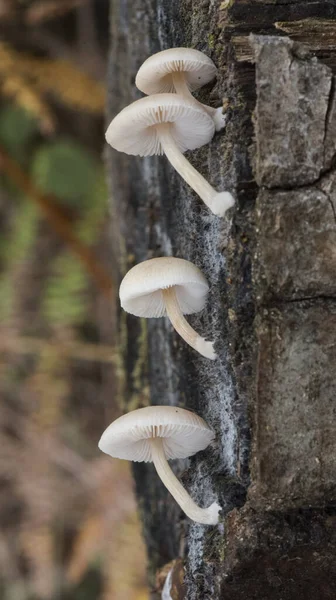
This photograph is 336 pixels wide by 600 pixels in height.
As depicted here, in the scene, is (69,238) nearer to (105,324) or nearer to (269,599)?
(105,324)

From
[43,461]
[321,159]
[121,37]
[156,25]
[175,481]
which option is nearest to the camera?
[321,159]

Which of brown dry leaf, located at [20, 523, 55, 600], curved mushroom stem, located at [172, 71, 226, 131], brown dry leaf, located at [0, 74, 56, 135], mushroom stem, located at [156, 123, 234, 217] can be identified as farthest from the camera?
brown dry leaf, located at [20, 523, 55, 600]

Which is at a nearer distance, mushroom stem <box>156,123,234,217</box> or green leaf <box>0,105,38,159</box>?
mushroom stem <box>156,123,234,217</box>

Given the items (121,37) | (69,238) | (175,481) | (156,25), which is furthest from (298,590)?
(69,238)

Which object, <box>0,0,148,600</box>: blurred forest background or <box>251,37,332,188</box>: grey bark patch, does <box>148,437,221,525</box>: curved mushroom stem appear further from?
<box>0,0,148,600</box>: blurred forest background

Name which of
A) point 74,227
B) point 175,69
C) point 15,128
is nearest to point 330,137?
point 175,69

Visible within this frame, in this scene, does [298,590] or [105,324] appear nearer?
[298,590]

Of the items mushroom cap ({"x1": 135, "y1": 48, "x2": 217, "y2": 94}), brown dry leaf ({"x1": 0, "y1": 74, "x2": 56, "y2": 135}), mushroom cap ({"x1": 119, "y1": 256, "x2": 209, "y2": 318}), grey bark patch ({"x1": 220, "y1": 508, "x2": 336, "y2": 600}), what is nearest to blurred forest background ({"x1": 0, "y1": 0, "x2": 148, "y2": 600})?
brown dry leaf ({"x1": 0, "y1": 74, "x2": 56, "y2": 135})
